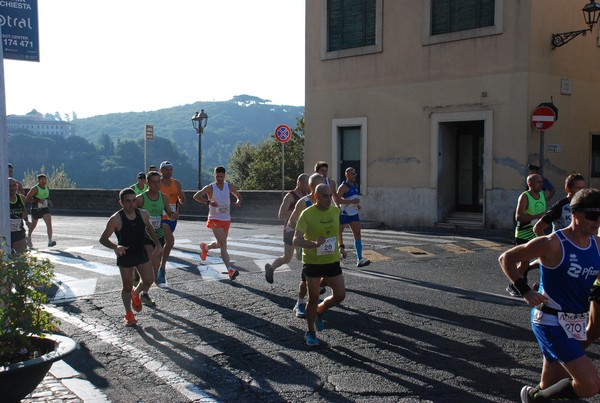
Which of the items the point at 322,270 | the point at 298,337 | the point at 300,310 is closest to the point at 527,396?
the point at 322,270

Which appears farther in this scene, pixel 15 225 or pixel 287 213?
pixel 15 225

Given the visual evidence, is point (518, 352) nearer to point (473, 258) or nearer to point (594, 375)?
point (594, 375)

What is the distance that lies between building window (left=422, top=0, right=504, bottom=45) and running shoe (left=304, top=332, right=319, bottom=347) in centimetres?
1360

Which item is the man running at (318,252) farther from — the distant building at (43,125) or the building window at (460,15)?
the distant building at (43,125)

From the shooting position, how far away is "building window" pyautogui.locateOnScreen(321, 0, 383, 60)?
68.1ft

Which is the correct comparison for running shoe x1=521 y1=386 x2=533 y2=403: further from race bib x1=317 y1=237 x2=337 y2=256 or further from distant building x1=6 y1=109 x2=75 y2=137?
distant building x1=6 y1=109 x2=75 y2=137

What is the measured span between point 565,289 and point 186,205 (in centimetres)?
2436

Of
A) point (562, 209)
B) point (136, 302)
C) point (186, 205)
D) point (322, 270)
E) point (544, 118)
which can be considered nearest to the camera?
point (322, 270)

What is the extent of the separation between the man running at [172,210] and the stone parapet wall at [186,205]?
1263 cm

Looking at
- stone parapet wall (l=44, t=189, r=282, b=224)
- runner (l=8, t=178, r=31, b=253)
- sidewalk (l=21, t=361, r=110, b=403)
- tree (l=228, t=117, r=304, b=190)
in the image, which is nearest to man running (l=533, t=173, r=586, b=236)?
sidewalk (l=21, t=361, r=110, b=403)

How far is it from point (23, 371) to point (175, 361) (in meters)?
1.82

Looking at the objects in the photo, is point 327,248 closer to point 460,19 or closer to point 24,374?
point 24,374

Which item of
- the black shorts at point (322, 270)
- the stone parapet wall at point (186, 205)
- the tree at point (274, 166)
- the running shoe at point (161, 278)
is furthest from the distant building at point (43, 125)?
the black shorts at point (322, 270)

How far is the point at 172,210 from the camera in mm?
10312
